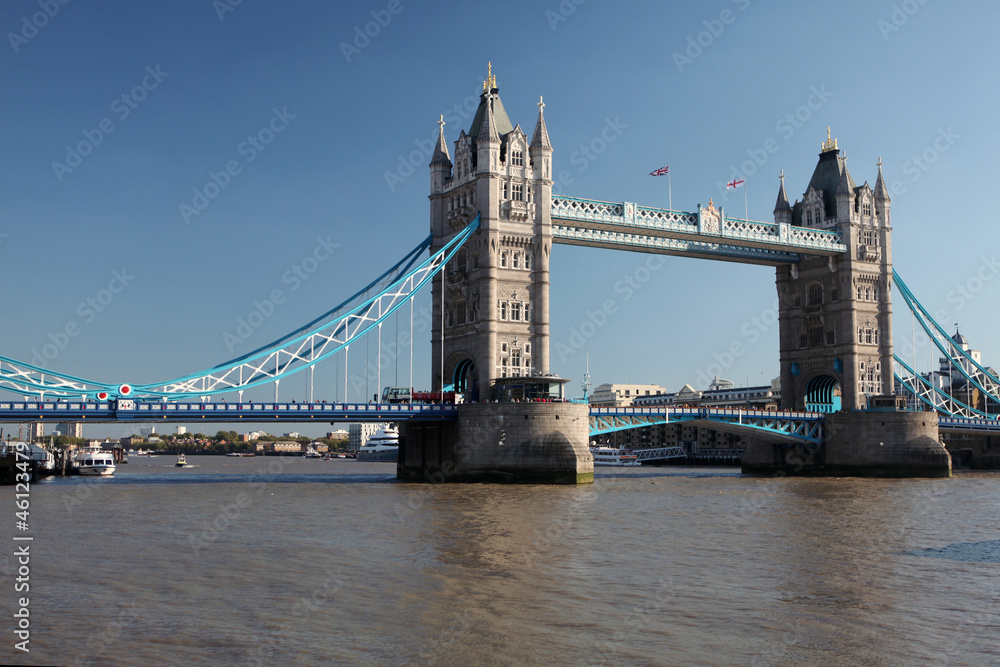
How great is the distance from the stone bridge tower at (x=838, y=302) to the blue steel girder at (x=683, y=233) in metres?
2.25

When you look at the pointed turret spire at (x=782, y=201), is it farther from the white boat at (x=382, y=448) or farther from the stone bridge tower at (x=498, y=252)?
the white boat at (x=382, y=448)

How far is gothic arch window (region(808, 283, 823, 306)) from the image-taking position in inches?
3467

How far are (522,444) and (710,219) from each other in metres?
28.6

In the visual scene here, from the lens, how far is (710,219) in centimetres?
7825

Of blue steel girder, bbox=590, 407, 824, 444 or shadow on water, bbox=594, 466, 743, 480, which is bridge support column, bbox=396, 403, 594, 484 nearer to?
blue steel girder, bbox=590, 407, 824, 444

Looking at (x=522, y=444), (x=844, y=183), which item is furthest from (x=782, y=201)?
(x=522, y=444)

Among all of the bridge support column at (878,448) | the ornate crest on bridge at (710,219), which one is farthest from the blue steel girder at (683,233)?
the bridge support column at (878,448)

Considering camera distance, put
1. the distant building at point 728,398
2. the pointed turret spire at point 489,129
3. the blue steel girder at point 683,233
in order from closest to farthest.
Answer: the pointed turret spire at point 489,129 < the blue steel girder at point 683,233 < the distant building at point 728,398

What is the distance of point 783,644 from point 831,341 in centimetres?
7432

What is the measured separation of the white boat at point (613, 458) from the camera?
4929 inches

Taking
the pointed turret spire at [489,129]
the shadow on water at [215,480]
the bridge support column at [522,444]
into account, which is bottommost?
the shadow on water at [215,480]

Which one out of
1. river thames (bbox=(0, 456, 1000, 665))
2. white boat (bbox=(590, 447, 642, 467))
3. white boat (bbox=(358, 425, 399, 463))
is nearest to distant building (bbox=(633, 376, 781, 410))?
white boat (bbox=(590, 447, 642, 467))

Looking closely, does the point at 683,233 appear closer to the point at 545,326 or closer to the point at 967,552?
the point at 545,326

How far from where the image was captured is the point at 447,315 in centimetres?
7362
